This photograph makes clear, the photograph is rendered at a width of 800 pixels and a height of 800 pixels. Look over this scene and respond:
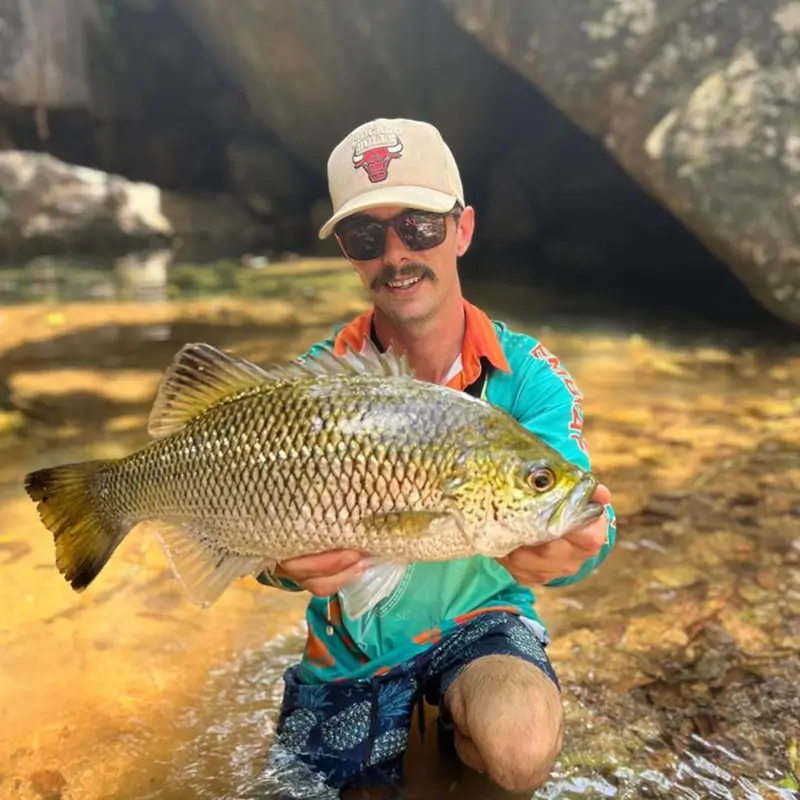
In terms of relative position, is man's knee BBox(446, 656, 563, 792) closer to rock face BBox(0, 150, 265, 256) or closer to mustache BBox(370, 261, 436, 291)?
mustache BBox(370, 261, 436, 291)

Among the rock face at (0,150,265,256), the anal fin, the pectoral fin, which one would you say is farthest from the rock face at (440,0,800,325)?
the rock face at (0,150,265,256)

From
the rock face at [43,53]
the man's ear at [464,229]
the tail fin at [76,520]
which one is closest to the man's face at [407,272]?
the man's ear at [464,229]

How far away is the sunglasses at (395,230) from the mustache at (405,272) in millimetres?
44

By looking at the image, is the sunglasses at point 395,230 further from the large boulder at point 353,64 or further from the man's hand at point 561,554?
the large boulder at point 353,64

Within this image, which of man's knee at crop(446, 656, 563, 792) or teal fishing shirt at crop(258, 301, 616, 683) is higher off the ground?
teal fishing shirt at crop(258, 301, 616, 683)

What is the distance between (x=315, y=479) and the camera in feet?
5.84

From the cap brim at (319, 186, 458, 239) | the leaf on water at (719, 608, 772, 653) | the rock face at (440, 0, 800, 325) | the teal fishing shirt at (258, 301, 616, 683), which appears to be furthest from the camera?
the rock face at (440, 0, 800, 325)

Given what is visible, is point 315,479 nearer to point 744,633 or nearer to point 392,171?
point 392,171

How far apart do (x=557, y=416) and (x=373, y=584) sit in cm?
69

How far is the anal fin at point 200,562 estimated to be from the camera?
196 centimetres

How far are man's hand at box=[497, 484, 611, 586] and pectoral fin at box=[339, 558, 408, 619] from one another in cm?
26

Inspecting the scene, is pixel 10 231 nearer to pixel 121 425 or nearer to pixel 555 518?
pixel 121 425

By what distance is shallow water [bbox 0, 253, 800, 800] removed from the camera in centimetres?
241

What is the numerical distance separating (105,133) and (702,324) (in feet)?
44.6
